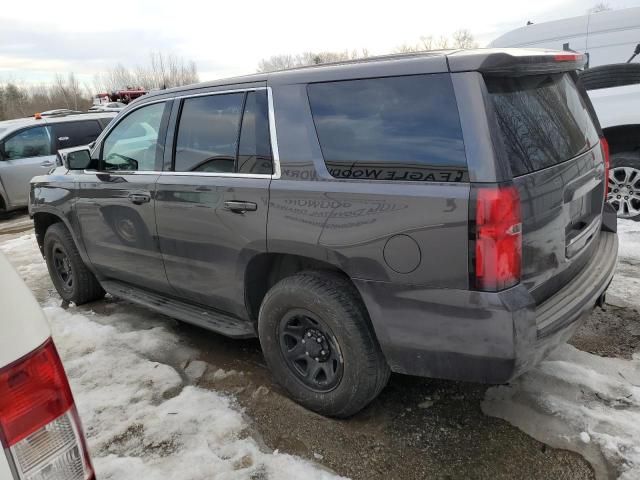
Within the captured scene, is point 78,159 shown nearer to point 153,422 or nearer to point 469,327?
point 153,422

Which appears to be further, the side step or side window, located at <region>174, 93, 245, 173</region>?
the side step

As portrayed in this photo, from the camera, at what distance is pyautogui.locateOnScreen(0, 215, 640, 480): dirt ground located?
8.02ft

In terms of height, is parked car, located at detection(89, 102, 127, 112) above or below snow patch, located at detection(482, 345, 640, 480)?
above

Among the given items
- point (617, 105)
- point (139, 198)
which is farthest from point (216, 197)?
point (617, 105)

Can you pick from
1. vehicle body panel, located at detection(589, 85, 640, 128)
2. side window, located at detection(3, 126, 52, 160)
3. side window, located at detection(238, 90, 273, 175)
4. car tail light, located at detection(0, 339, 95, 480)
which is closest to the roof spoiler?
side window, located at detection(238, 90, 273, 175)

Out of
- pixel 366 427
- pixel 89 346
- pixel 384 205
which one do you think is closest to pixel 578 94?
pixel 384 205

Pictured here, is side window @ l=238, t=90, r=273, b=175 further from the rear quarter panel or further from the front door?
the front door

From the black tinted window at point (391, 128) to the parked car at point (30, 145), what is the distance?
832 centimetres

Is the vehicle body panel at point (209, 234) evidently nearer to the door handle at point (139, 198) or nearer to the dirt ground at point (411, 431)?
the door handle at point (139, 198)

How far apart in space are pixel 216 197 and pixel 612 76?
5.10 meters

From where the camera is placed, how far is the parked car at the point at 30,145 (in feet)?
30.5

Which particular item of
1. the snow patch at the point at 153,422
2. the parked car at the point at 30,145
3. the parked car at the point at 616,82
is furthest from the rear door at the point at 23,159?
the parked car at the point at 616,82

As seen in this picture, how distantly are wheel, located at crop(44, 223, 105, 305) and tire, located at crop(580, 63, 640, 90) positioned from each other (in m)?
5.55

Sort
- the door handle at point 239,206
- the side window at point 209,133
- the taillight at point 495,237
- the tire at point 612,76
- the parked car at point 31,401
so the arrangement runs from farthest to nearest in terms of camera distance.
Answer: the tire at point 612,76 < the side window at point 209,133 < the door handle at point 239,206 < the taillight at point 495,237 < the parked car at point 31,401
